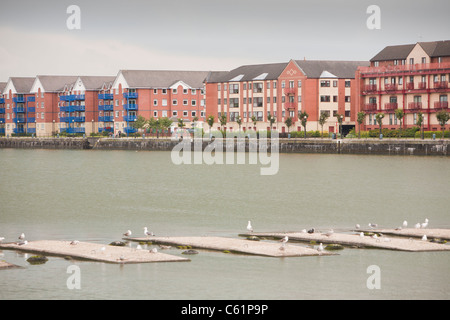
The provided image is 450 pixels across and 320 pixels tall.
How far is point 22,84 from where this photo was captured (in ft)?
645

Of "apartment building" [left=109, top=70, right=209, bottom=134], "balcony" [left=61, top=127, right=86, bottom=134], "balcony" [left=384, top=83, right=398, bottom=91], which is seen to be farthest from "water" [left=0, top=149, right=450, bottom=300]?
"balcony" [left=61, top=127, right=86, bottom=134]

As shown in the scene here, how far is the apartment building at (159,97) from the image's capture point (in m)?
167

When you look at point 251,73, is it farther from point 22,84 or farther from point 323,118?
point 22,84

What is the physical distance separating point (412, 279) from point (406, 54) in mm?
100688

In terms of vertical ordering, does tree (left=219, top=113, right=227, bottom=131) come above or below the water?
above

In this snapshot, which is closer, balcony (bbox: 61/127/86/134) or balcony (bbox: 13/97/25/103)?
balcony (bbox: 61/127/86/134)

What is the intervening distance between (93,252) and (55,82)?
162 meters

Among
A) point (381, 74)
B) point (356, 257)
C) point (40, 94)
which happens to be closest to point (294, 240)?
point (356, 257)

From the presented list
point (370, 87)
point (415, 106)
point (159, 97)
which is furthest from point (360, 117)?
point (159, 97)

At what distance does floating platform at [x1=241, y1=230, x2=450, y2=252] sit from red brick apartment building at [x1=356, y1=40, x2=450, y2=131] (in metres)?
86.9

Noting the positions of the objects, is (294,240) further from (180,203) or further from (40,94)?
(40,94)

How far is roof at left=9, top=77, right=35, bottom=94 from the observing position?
641 ft

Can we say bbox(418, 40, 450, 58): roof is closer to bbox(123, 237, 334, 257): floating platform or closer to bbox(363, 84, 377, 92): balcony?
bbox(363, 84, 377, 92): balcony
